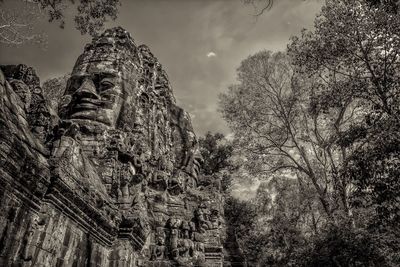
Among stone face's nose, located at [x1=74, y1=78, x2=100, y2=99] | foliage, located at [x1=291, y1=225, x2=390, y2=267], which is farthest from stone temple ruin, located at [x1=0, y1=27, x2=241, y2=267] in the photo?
foliage, located at [x1=291, y1=225, x2=390, y2=267]

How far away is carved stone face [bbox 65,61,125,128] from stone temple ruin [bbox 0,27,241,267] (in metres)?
0.05

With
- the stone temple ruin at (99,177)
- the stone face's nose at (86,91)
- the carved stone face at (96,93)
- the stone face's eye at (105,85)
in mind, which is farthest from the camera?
the stone face's eye at (105,85)

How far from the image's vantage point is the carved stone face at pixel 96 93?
41.7 ft

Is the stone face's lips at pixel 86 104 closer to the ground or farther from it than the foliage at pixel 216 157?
closer to the ground

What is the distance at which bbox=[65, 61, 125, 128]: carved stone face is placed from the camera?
12702mm

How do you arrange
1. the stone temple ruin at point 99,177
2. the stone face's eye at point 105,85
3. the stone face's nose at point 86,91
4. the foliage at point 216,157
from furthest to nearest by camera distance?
the foliage at point 216,157, the stone face's eye at point 105,85, the stone face's nose at point 86,91, the stone temple ruin at point 99,177

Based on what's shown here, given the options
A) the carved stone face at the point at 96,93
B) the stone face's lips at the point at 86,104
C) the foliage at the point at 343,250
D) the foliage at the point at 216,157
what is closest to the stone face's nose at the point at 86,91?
the carved stone face at the point at 96,93

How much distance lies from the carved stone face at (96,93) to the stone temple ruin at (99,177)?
52 mm

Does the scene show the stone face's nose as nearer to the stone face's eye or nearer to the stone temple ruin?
the stone temple ruin

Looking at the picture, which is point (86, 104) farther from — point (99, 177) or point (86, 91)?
point (99, 177)

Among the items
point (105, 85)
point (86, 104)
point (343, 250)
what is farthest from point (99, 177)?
point (105, 85)

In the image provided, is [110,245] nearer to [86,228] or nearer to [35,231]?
[86,228]

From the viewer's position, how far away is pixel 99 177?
6980mm

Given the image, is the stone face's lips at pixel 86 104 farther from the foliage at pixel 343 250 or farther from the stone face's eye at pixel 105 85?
the foliage at pixel 343 250
